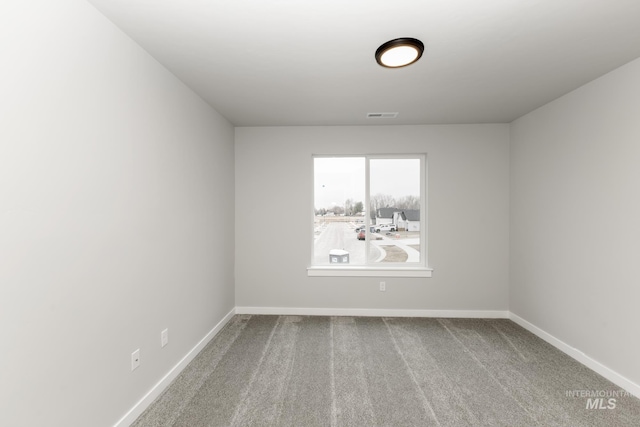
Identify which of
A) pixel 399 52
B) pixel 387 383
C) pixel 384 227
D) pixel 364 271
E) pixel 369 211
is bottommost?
pixel 387 383

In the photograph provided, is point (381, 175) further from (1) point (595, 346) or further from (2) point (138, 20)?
(2) point (138, 20)

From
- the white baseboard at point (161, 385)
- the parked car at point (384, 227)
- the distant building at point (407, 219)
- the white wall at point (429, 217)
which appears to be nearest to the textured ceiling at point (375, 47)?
the white wall at point (429, 217)

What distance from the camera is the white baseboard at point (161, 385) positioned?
6.14 feet

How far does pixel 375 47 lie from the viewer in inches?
76.9

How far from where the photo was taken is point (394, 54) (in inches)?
77.0

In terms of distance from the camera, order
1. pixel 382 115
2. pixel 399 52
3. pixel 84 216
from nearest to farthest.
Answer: pixel 84 216, pixel 399 52, pixel 382 115

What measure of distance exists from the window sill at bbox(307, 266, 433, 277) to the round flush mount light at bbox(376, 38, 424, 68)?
250cm

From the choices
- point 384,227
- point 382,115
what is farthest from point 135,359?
point 382,115

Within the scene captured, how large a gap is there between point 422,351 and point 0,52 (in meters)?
3.45

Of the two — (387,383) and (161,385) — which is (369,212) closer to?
(387,383)

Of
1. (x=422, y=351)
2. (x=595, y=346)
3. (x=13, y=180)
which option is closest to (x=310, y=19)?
(x=13, y=180)

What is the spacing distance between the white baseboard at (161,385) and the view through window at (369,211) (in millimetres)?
1632

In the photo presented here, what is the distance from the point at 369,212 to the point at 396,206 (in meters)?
0.38

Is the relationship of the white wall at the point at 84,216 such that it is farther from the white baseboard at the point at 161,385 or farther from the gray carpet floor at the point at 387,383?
the gray carpet floor at the point at 387,383
